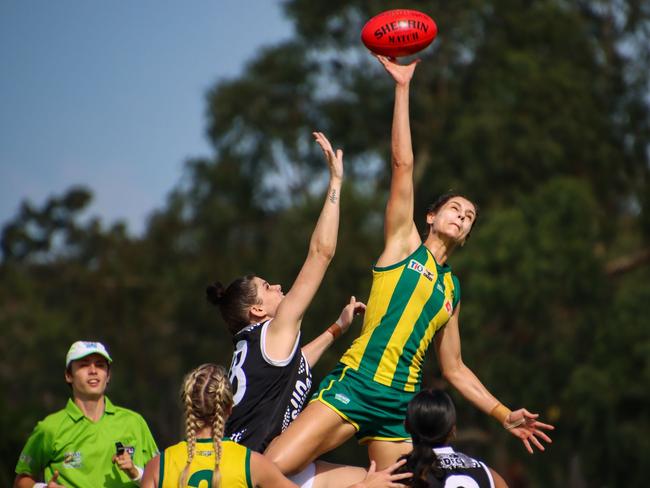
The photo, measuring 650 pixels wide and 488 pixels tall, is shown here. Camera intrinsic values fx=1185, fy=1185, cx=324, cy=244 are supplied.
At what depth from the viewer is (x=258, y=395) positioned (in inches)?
268

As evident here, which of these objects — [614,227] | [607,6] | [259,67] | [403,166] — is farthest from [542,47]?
[403,166]

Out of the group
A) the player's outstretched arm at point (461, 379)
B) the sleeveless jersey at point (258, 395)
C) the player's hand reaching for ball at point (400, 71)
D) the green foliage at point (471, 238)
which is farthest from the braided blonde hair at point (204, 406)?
the green foliage at point (471, 238)

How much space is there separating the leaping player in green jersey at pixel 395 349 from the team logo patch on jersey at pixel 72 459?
4.95ft

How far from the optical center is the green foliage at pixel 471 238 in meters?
Result: 31.4

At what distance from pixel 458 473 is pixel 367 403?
132 centimetres

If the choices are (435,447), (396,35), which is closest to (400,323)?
(435,447)

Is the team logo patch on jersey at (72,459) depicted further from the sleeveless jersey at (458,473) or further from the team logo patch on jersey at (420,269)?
the sleeveless jersey at (458,473)

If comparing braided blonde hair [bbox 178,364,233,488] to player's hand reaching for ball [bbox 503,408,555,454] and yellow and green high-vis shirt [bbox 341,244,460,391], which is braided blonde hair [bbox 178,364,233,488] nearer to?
yellow and green high-vis shirt [bbox 341,244,460,391]

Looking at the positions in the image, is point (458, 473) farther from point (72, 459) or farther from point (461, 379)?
point (72, 459)

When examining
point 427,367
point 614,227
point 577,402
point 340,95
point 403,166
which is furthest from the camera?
point 340,95

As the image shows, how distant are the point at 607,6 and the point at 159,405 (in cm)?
2053

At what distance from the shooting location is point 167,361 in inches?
1650

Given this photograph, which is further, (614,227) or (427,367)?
(614,227)

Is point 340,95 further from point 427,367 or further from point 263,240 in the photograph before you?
point 427,367
